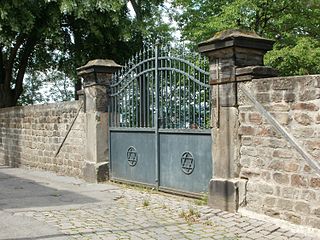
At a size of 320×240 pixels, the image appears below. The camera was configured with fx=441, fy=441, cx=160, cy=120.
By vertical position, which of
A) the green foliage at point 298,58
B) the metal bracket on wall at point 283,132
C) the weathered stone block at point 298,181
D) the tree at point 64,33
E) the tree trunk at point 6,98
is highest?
the tree at point 64,33

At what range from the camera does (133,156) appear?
8.58 metres

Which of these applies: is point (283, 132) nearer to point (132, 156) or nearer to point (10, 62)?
point (132, 156)

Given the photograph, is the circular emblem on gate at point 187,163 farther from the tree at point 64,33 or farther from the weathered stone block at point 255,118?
the tree at point 64,33

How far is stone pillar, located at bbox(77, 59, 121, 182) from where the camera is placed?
9.28 m

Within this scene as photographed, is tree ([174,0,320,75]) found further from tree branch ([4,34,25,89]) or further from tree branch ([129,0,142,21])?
tree branch ([4,34,25,89])

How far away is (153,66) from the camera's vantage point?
26.3ft

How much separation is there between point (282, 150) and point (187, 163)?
200 centimetres

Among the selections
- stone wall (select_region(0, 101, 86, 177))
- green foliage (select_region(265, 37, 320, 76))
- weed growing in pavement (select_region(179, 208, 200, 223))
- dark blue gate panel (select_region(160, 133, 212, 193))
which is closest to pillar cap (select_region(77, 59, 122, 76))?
stone wall (select_region(0, 101, 86, 177))

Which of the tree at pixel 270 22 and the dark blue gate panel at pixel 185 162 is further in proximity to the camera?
the tree at pixel 270 22

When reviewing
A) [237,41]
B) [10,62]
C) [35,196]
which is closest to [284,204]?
[237,41]

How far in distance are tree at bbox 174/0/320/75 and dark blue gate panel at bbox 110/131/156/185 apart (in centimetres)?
→ 657

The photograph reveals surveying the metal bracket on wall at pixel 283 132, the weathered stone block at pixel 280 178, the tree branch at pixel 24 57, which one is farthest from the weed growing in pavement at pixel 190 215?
the tree branch at pixel 24 57

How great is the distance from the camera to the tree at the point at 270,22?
13867mm

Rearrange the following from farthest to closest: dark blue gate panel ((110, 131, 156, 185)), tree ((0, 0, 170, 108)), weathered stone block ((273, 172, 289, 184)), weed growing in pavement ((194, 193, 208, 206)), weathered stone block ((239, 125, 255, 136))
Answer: tree ((0, 0, 170, 108))
dark blue gate panel ((110, 131, 156, 185))
weed growing in pavement ((194, 193, 208, 206))
weathered stone block ((239, 125, 255, 136))
weathered stone block ((273, 172, 289, 184))
